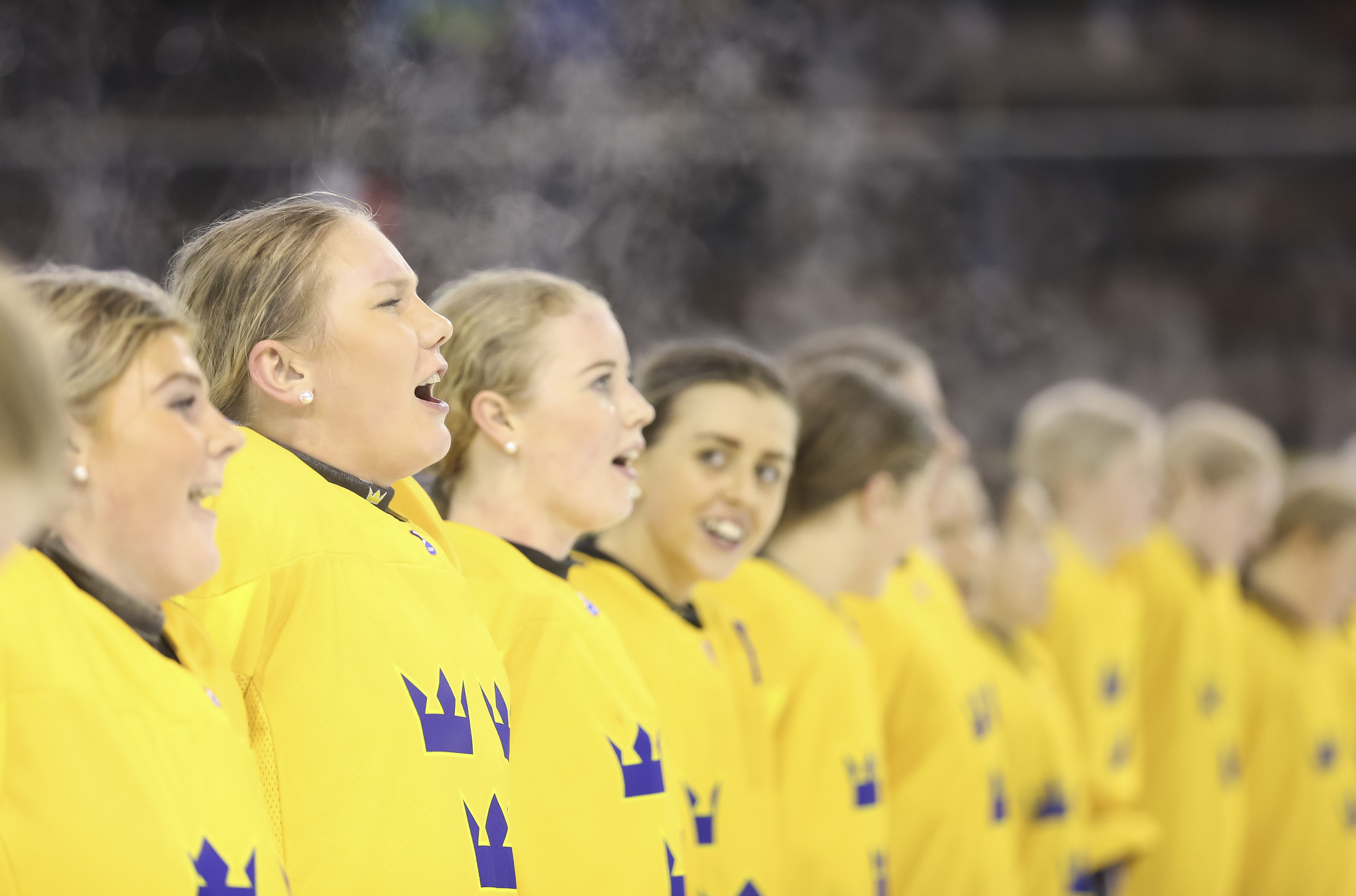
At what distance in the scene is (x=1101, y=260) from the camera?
8.97 meters

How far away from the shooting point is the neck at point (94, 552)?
139 cm

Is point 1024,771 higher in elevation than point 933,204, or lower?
lower

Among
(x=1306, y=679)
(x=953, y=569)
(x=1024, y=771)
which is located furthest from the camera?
(x=1306, y=679)

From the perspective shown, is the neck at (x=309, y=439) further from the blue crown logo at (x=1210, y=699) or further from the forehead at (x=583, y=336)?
the blue crown logo at (x=1210, y=699)

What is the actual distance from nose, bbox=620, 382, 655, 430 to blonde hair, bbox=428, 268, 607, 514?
141mm

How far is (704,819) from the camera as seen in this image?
234cm

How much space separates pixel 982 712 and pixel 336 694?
6.48 feet

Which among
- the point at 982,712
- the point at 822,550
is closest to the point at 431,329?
the point at 822,550

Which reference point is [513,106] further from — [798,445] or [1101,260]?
[798,445]

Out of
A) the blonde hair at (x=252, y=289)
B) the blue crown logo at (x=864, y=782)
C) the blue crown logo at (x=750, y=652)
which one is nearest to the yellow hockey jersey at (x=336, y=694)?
the blonde hair at (x=252, y=289)

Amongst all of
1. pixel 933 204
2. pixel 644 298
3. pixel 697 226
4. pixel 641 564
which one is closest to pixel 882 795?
pixel 641 564

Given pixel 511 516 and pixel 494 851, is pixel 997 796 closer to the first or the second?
pixel 511 516

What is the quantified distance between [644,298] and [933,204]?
1.89 meters

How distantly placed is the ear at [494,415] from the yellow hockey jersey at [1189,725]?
2.96 meters
